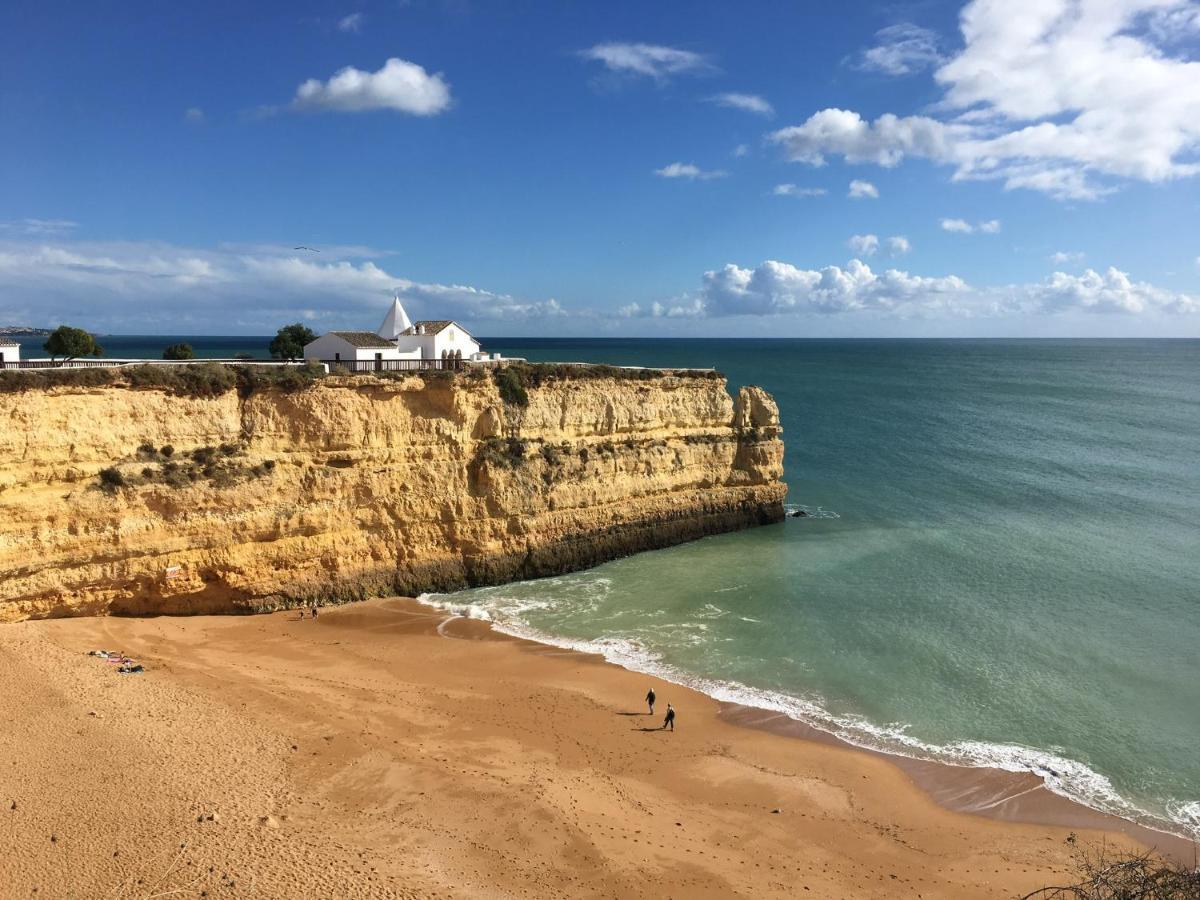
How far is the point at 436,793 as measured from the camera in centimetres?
1494

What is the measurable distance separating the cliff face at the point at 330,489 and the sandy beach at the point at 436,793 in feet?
8.17

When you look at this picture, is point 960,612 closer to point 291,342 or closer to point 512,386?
point 512,386

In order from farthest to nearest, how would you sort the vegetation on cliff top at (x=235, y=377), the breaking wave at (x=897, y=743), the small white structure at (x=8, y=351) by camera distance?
the small white structure at (x=8, y=351), the vegetation on cliff top at (x=235, y=377), the breaking wave at (x=897, y=743)

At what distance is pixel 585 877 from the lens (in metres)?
12.9

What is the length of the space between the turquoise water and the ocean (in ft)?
0.26

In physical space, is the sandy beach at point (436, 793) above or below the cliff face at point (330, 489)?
below

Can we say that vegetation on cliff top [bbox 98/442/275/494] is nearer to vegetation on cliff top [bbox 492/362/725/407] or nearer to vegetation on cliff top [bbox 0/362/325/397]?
vegetation on cliff top [bbox 0/362/325/397]

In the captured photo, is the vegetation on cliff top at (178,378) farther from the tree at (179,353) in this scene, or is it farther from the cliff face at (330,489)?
the tree at (179,353)

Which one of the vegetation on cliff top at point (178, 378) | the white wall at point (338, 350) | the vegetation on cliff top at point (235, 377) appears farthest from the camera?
the white wall at point (338, 350)

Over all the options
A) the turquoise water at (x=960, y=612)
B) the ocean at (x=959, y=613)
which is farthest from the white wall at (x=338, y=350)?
the turquoise water at (x=960, y=612)

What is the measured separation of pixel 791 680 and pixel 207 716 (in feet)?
51.0

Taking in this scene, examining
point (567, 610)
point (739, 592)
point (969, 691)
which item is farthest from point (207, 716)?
point (969, 691)

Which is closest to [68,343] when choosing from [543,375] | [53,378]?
[53,378]

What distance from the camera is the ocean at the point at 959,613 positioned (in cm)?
1798
